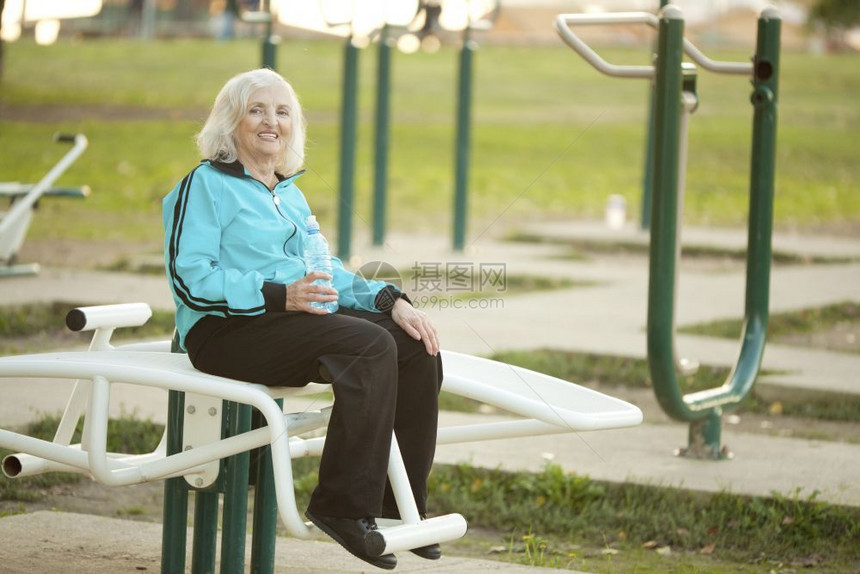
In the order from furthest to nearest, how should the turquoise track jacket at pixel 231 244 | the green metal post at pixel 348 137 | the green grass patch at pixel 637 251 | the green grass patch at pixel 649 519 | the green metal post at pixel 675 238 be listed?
the green grass patch at pixel 637 251, the green metal post at pixel 348 137, the green metal post at pixel 675 238, the green grass patch at pixel 649 519, the turquoise track jacket at pixel 231 244

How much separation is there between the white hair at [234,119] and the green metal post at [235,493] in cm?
58

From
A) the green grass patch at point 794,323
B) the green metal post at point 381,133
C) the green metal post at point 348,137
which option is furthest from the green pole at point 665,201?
the green metal post at point 381,133

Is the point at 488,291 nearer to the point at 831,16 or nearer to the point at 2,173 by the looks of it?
the point at 2,173

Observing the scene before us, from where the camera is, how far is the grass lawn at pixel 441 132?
14.8 m

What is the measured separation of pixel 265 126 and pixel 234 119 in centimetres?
8

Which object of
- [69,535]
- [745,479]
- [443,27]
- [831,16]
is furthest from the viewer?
[831,16]

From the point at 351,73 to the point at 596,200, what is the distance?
6.82 meters

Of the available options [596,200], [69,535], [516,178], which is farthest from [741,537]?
[516,178]

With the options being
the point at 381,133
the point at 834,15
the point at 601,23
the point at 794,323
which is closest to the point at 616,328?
the point at 794,323

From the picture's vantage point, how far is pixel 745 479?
4.55 meters

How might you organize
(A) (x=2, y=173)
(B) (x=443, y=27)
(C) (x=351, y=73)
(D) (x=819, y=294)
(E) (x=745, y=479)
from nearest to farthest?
(E) (x=745, y=479)
(D) (x=819, y=294)
(C) (x=351, y=73)
(B) (x=443, y=27)
(A) (x=2, y=173)

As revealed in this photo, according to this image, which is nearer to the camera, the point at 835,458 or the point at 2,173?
the point at 835,458

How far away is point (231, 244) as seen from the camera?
321cm

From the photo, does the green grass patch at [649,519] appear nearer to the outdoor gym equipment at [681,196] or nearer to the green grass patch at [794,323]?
the outdoor gym equipment at [681,196]
